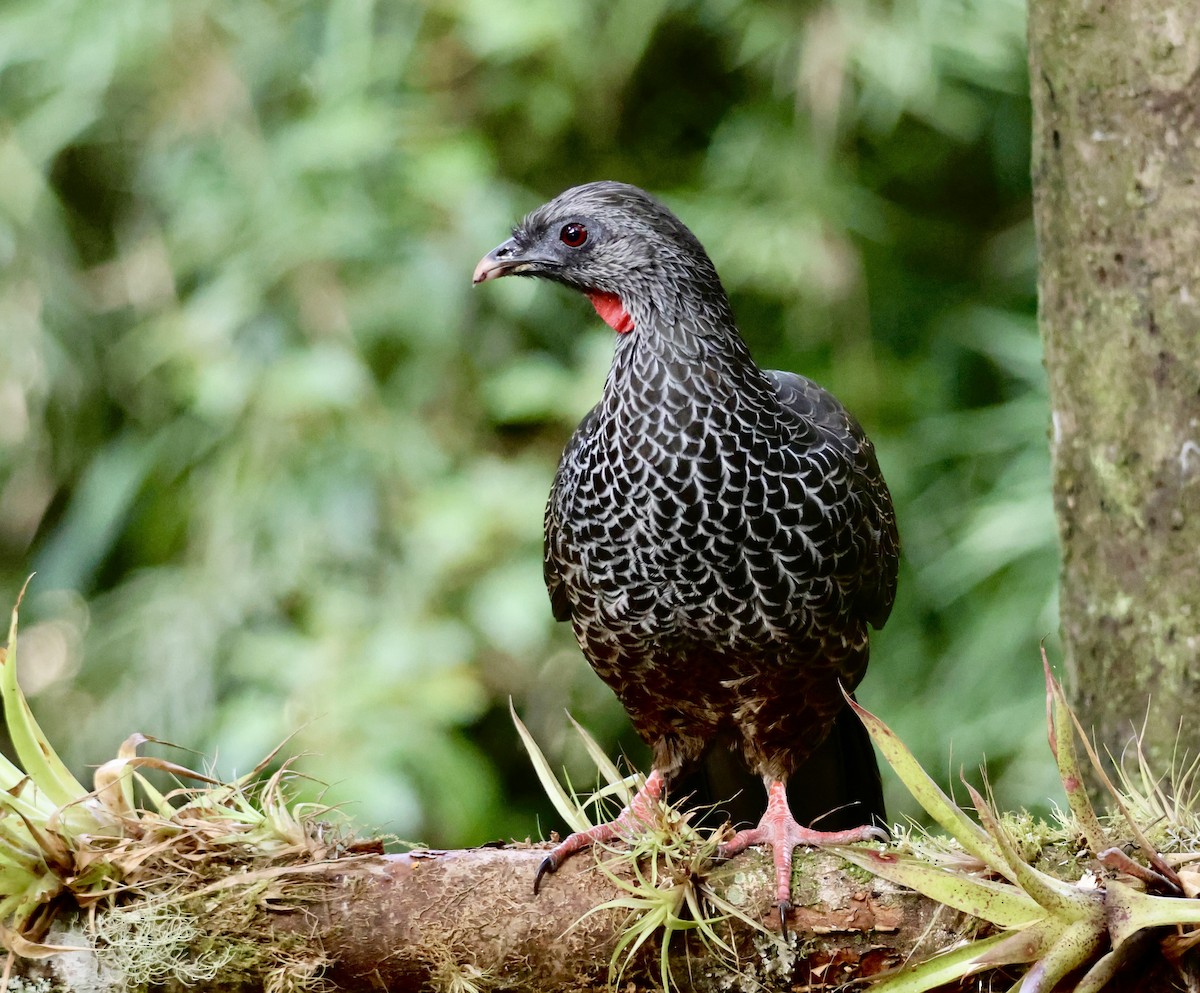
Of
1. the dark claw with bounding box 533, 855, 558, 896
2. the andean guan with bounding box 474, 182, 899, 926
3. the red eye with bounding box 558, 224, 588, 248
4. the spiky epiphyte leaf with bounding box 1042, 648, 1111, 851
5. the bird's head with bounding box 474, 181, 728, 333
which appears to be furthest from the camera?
the red eye with bounding box 558, 224, 588, 248

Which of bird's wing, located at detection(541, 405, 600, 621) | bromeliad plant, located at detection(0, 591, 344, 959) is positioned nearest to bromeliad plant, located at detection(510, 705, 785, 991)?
bromeliad plant, located at detection(0, 591, 344, 959)

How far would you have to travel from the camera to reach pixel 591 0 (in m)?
4.82

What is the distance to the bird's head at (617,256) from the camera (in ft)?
9.39

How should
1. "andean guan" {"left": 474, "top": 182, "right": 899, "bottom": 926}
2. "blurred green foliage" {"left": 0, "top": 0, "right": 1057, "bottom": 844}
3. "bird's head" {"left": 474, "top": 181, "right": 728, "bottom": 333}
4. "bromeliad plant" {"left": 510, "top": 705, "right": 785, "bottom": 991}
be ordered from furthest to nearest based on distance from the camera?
"blurred green foliage" {"left": 0, "top": 0, "right": 1057, "bottom": 844}, "bird's head" {"left": 474, "top": 181, "right": 728, "bottom": 333}, "andean guan" {"left": 474, "top": 182, "right": 899, "bottom": 926}, "bromeliad plant" {"left": 510, "top": 705, "right": 785, "bottom": 991}

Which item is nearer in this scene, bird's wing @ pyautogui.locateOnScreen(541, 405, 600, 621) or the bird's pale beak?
bird's wing @ pyautogui.locateOnScreen(541, 405, 600, 621)

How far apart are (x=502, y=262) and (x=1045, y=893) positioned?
1837 mm

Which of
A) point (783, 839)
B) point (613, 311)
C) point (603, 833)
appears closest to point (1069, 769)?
point (783, 839)

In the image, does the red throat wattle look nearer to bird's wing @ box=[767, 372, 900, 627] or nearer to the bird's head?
the bird's head

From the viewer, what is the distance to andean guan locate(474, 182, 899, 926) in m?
2.66

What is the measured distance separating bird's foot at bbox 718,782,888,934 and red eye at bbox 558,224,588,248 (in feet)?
4.22

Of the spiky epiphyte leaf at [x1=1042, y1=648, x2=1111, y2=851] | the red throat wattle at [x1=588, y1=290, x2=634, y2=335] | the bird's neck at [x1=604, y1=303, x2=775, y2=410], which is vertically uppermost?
the red throat wattle at [x1=588, y1=290, x2=634, y2=335]

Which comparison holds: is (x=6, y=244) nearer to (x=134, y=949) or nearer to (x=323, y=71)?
(x=323, y=71)

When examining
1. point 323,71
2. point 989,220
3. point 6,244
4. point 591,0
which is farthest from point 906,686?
point 6,244

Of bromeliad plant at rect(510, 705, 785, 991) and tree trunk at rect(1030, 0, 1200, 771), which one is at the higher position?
tree trunk at rect(1030, 0, 1200, 771)
